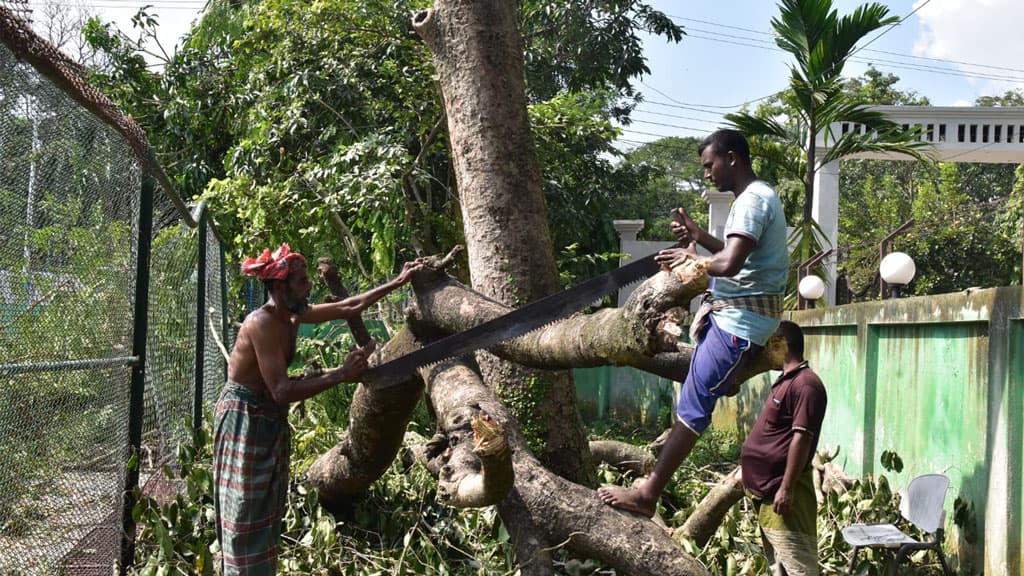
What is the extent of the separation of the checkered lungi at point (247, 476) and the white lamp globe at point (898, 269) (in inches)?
224

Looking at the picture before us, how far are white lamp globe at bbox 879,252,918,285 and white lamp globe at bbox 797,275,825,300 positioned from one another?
5.75ft

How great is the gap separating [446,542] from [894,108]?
1159 cm

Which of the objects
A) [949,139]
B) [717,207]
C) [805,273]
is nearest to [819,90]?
[805,273]

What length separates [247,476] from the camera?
167 inches

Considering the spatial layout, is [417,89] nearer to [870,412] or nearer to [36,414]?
[870,412]

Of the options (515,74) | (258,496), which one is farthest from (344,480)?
(515,74)

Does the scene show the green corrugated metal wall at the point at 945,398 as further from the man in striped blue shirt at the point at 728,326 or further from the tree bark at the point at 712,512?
the man in striped blue shirt at the point at 728,326

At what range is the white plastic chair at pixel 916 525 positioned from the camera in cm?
525

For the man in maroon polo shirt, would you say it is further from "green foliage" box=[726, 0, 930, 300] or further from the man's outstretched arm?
"green foliage" box=[726, 0, 930, 300]

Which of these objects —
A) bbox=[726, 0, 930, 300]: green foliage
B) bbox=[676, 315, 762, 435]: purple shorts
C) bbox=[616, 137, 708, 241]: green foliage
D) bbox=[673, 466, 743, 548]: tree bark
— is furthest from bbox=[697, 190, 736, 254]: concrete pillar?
bbox=[616, 137, 708, 241]: green foliage

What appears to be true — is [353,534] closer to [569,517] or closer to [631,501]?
[569,517]

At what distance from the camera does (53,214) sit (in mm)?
3811

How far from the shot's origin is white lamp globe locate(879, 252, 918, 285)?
7.84m

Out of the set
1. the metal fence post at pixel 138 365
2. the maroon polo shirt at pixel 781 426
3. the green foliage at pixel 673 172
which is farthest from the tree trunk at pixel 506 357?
the green foliage at pixel 673 172
